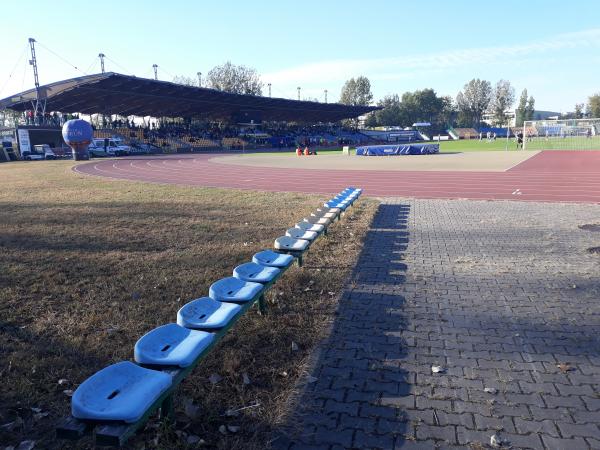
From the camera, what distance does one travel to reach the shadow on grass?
2980 mm

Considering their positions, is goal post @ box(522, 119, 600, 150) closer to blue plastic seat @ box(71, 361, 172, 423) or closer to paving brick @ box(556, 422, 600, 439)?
paving brick @ box(556, 422, 600, 439)

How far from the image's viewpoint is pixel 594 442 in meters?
2.87

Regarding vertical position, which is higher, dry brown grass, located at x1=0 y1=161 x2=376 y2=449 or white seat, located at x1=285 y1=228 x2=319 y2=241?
white seat, located at x1=285 y1=228 x2=319 y2=241

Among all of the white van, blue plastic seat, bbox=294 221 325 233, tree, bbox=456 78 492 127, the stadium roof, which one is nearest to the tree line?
tree, bbox=456 78 492 127

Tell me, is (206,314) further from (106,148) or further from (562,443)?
(106,148)

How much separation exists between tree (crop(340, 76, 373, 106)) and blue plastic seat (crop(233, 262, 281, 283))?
408 ft

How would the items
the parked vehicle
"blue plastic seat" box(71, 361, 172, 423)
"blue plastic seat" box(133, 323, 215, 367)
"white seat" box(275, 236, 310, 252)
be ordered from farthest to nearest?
the parked vehicle < "white seat" box(275, 236, 310, 252) < "blue plastic seat" box(133, 323, 215, 367) < "blue plastic seat" box(71, 361, 172, 423)

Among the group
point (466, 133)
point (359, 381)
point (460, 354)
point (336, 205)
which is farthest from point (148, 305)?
point (466, 133)

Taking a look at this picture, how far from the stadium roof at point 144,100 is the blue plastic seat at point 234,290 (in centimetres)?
4486

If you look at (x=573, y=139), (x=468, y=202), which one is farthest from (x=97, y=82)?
(x=573, y=139)

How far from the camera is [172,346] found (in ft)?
11.1

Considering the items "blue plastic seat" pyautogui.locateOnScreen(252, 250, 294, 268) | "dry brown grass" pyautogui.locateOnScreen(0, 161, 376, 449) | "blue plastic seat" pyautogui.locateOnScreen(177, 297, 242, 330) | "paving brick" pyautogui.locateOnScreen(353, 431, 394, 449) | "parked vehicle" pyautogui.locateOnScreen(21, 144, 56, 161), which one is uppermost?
"parked vehicle" pyautogui.locateOnScreen(21, 144, 56, 161)

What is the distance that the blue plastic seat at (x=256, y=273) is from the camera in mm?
4867

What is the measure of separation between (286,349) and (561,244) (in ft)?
20.2
